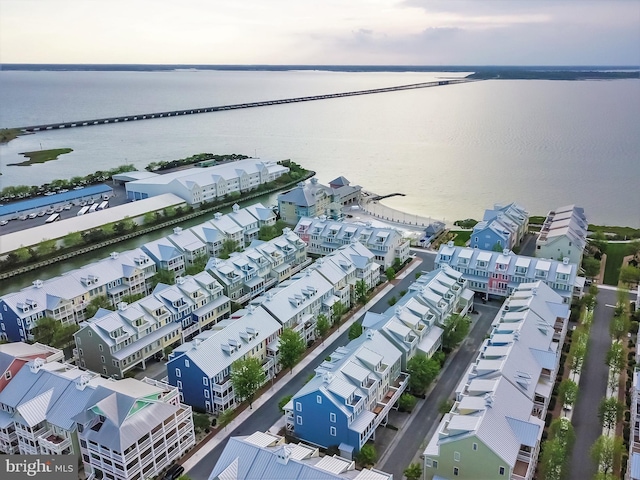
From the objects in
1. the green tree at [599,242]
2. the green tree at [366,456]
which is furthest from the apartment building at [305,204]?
the green tree at [366,456]

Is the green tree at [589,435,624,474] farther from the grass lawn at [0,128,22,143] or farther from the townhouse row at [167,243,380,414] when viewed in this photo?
the grass lawn at [0,128,22,143]

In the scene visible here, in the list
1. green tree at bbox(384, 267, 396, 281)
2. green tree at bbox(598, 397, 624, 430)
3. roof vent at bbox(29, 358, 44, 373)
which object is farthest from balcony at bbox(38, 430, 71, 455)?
green tree at bbox(384, 267, 396, 281)

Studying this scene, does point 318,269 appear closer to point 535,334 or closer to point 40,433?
point 535,334

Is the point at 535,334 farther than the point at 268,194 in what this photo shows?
No

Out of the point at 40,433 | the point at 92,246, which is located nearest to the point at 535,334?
the point at 40,433

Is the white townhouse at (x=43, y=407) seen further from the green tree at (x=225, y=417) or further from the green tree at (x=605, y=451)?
the green tree at (x=605, y=451)

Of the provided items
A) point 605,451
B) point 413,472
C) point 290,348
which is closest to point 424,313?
point 290,348
